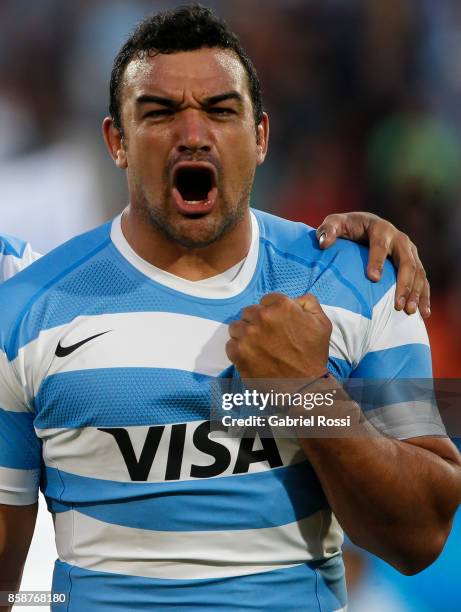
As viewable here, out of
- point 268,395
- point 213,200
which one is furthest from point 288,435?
point 213,200

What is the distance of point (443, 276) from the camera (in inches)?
158

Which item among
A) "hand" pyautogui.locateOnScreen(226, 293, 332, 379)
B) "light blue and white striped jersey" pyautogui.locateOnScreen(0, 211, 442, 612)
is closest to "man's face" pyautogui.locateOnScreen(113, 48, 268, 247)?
"light blue and white striped jersey" pyautogui.locateOnScreen(0, 211, 442, 612)

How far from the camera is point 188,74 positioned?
156 centimetres

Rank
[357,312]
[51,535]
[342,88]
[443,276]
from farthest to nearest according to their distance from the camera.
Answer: [342,88] < [443,276] < [51,535] < [357,312]

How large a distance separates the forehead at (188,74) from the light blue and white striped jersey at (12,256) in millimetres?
554

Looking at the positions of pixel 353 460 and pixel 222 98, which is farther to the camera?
pixel 222 98

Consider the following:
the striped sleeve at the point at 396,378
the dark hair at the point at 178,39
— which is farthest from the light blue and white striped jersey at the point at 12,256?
the striped sleeve at the point at 396,378

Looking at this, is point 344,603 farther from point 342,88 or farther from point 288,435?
point 342,88

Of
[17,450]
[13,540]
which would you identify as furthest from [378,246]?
[13,540]

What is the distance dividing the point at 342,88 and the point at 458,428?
2.93m

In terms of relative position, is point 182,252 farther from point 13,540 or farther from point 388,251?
point 13,540

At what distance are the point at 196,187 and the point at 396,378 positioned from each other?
0.50 meters

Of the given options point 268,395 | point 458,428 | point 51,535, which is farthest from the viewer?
point 51,535

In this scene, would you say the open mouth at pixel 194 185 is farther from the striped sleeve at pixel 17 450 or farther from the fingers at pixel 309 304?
the striped sleeve at pixel 17 450
